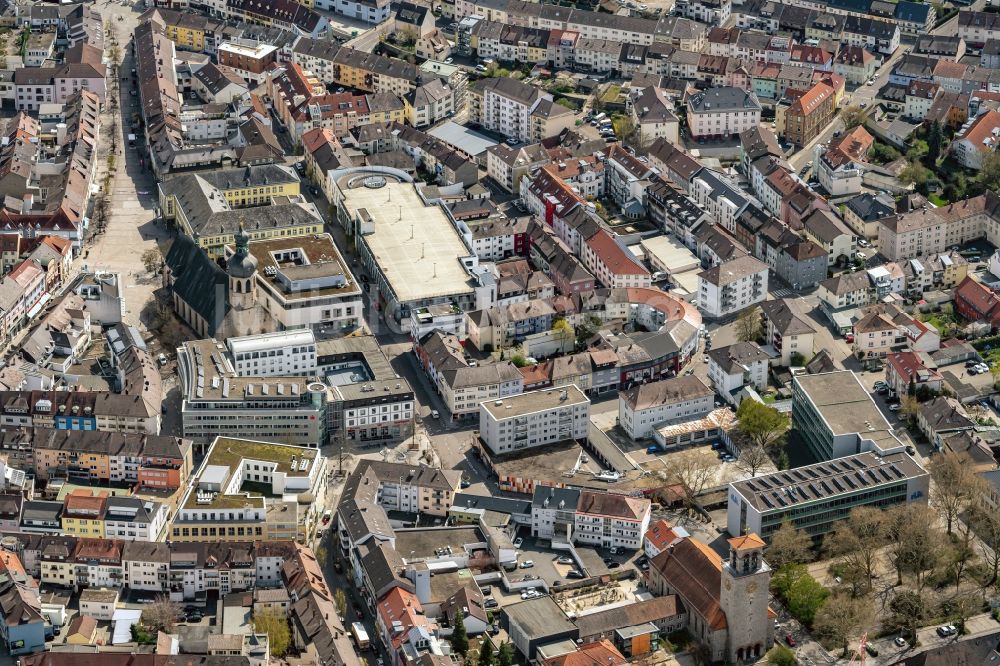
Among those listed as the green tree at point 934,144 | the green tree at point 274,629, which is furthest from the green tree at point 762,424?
the green tree at point 934,144

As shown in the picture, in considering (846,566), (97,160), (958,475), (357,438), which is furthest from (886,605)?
(97,160)

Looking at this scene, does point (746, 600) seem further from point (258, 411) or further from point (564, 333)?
point (258, 411)

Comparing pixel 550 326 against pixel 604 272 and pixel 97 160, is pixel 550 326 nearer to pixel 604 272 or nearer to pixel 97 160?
pixel 604 272

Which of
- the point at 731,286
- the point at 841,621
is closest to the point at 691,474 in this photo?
the point at 841,621

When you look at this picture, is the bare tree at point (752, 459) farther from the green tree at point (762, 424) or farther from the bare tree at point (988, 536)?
the bare tree at point (988, 536)

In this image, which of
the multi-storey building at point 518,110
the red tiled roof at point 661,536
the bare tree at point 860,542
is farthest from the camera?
the multi-storey building at point 518,110

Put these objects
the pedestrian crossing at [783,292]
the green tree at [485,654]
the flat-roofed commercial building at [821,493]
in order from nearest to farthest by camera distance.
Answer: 1. the green tree at [485,654]
2. the flat-roofed commercial building at [821,493]
3. the pedestrian crossing at [783,292]

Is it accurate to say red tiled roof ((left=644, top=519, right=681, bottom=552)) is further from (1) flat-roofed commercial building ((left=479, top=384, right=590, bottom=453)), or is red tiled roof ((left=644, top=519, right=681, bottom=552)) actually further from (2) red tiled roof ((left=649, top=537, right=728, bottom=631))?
(1) flat-roofed commercial building ((left=479, top=384, right=590, bottom=453))
